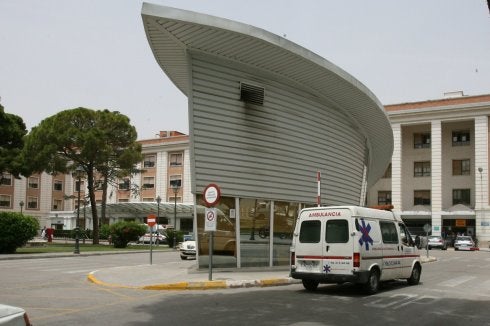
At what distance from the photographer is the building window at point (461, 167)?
60.9m

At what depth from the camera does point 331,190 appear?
68.5ft

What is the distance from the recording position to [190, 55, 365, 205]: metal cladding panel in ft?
53.1

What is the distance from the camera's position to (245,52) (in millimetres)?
16297

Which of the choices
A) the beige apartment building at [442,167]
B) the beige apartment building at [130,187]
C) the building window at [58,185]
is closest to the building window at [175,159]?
the beige apartment building at [130,187]

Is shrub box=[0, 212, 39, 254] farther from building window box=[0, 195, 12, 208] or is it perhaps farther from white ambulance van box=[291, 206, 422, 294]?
building window box=[0, 195, 12, 208]

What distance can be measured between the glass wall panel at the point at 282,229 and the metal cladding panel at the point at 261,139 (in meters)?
0.36

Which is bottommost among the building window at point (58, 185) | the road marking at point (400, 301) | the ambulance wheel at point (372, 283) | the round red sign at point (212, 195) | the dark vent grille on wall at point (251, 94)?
the road marking at point (400, 301)

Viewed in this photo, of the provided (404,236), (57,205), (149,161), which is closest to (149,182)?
(149,161)

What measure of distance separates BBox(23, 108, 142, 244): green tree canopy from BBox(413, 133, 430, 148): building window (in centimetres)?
3534

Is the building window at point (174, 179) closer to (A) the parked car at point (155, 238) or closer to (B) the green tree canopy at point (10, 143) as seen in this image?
(A) the parked car at point (155, 238)

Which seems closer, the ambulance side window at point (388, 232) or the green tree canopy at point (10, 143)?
the ambulance side window at point (388, 232)

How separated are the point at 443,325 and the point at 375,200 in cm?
5900

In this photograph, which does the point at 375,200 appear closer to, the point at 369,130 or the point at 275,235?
the point at 369,130

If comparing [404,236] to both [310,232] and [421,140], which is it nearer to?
[310,232]
